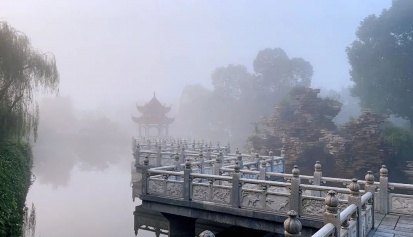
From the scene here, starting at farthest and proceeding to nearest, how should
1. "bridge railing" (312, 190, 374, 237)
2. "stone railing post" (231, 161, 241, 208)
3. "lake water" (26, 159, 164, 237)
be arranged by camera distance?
"lake water" (26, 159, 164, 237) → "stone railing post" (231, 161, 241, 208) → "bridge railing" (312, 190, 374, 237)

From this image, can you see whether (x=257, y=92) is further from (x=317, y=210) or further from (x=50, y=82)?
(x=317, y=210)

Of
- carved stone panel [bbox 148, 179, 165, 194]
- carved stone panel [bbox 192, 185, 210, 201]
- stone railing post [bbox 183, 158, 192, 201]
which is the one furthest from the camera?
carved stone panel [bbox 148, 179, 165, 194]

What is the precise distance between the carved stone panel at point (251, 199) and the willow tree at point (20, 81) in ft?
32.8

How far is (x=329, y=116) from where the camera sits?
27312 mm

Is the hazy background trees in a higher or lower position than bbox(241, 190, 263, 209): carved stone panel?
higher

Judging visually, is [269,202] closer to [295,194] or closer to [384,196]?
[295,194]

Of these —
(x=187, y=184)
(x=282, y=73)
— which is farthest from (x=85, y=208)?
(x=282, y=73)

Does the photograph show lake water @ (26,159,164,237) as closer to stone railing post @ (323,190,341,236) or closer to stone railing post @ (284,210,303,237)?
stone railing post @ (323,190,341,236)

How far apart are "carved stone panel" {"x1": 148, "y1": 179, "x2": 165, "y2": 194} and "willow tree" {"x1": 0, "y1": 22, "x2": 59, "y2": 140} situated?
22.7ft

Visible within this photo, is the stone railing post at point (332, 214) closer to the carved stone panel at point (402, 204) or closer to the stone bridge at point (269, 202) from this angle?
the stone bridge at point (269, 202)

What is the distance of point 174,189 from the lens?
35.1 ft

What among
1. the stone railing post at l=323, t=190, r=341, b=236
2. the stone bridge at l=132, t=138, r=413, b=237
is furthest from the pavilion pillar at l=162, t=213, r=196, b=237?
the stone railing post at l=323, t=190, r=341, b=236

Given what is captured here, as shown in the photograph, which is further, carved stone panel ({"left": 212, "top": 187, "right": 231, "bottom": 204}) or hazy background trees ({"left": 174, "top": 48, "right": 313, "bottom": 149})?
hazy background trees ({"left": 174, "top": 48, "right": 313, "bottom": 149})

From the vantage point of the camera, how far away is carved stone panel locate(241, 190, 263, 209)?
9.19 metres
